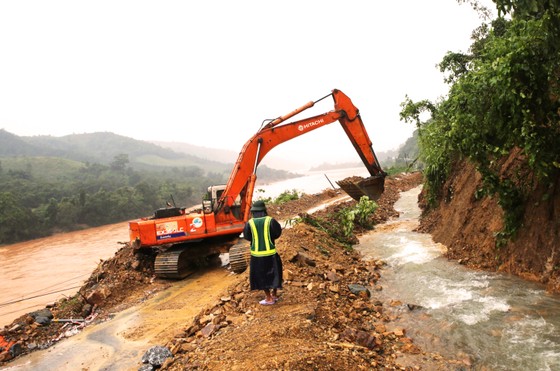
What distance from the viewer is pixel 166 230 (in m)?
10.3

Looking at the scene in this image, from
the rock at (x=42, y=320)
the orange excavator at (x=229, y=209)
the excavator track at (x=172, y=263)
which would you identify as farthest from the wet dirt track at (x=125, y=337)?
the orange excavator at (x=229, y=209)

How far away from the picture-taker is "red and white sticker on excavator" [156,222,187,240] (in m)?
10.3

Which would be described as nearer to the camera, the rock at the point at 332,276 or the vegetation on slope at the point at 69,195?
the rock at the point at 332,276

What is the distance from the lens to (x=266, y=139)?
10820 millimetres

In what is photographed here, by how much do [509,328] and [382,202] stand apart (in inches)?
542

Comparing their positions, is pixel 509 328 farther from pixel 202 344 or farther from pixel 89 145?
pixel 89 145

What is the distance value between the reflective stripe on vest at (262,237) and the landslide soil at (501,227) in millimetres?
4299

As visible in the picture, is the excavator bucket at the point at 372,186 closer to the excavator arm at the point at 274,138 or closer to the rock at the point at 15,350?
the excavator arm at the point at 274,138

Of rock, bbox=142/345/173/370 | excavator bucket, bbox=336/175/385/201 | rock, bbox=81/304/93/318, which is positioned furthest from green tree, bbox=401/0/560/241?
rock, bbox=81/304/93/318

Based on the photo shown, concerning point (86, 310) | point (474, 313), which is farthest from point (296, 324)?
point (86, 310)

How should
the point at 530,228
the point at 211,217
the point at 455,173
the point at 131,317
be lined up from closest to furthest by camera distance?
the point at 530,228
the point at 131,317
the point at 211,217
the point at 455,173

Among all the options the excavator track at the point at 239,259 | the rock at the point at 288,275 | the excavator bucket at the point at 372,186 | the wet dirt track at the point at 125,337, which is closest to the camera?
the wet dirt track at the point at 125,337

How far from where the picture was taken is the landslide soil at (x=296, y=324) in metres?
4.19

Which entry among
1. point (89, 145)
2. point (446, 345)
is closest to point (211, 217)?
point (446, 345)
